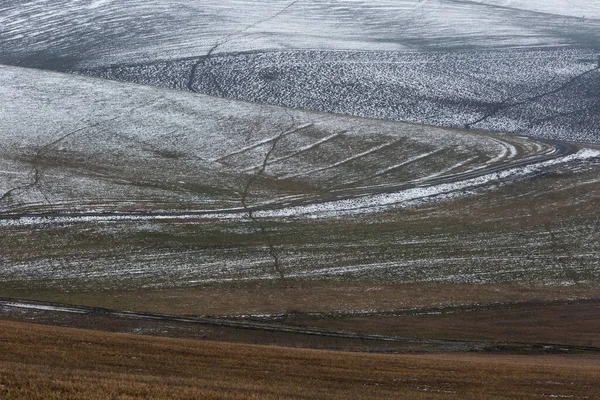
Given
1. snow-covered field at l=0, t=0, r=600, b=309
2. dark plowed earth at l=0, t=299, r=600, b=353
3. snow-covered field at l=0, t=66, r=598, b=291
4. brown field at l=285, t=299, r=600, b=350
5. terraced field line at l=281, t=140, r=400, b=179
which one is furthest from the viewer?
terraced field line at l=281, t=140, r=400, b=179

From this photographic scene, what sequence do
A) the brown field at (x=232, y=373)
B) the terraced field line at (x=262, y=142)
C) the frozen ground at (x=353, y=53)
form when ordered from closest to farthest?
the brown field at (x=232, y=373) → the terraced field line at (x=262, y=142) → the frozen ground at (x=353, y=53)

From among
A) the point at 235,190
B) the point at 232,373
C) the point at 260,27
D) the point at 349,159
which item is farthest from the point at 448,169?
the point at 260,27

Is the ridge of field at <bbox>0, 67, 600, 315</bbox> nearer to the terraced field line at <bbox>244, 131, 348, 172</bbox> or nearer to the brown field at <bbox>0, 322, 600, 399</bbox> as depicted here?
the terraced field line at <bbox>244, 131, 348, 172</bbox>

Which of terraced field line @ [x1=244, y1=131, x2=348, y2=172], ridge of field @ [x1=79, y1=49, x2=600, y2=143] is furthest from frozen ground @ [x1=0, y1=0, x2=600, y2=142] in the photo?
terraced field line @ [x1=244, y1=131, x2=348, y2=172]

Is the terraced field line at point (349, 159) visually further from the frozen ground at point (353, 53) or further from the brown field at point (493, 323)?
the brown field at point (493, 323)

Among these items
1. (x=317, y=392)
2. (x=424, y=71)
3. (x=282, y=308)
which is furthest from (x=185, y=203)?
(x=424, y=71)

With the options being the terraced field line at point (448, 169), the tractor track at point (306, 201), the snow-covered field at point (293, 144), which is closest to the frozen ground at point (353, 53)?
the snow-covered field at point (293, 144)
